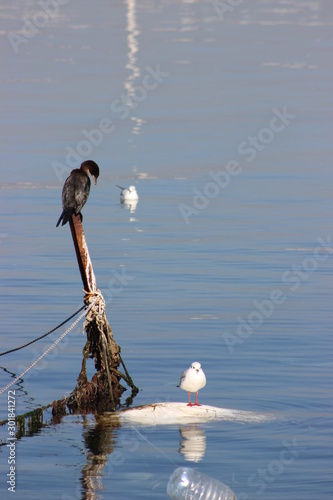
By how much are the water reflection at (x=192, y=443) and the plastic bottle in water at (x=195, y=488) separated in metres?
1.00

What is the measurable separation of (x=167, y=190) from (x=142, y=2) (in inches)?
3237

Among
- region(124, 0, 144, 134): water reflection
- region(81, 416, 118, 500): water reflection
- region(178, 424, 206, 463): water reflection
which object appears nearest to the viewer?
region(81, 416, 118, 500): water reflection

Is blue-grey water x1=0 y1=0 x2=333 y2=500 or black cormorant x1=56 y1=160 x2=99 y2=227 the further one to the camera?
black cormorant x1=56 y1=160 x2=99 y2=227

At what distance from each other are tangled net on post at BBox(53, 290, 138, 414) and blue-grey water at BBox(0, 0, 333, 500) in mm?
296

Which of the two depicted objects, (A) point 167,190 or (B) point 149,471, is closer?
(B) point 149,471

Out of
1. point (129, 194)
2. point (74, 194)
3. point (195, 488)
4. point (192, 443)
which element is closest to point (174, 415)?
point (192, 443)

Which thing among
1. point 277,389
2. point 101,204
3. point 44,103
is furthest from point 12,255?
point 44,103

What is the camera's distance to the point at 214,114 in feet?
140

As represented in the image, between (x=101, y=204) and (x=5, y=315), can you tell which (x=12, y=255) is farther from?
(x=101, y=204)

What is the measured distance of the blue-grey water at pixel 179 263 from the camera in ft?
42.0

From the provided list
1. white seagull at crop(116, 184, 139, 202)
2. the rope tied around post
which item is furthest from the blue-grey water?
the rope tied around post

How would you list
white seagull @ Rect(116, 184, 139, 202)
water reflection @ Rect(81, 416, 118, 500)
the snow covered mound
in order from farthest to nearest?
white seagull @ Rect(116, 184, 139, 202)
the snow covered mound
water reflection @ Rect(81, 416, 118, 500)

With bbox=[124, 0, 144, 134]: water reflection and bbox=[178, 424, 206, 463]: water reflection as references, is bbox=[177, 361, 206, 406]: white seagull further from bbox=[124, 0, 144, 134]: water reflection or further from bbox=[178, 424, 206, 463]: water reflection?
bbox=[124, 0, 144, 134]: water reflection

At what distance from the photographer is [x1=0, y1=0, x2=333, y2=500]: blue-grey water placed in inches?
504
